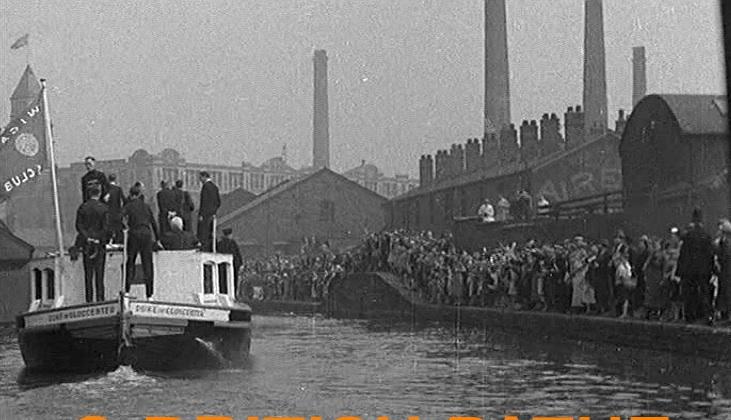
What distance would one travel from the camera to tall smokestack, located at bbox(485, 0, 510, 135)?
6825 centimetres

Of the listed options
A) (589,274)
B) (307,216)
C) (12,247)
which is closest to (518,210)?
(12,247)

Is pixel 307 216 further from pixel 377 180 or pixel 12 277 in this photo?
pixel 377 180

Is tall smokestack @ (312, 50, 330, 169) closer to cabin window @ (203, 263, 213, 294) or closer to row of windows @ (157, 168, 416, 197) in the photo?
row of windows @ (157, 168, 416, 197)

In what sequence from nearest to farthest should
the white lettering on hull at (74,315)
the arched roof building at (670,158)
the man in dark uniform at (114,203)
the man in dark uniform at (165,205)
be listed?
the white lettering on hull at (74,315) < the man in dark uniform at (114,203) < the man in dark uniform at (165,205) < the arched roof building at (670,158)

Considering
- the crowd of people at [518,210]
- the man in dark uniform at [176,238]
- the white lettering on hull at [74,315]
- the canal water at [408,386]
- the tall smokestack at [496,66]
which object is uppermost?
the tall smokestack at [496,66]

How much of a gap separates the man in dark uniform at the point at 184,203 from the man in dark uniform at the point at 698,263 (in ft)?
24.9

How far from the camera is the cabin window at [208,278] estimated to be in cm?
2041

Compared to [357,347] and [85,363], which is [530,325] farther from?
[85,363]

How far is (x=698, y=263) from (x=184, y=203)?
8047 mm

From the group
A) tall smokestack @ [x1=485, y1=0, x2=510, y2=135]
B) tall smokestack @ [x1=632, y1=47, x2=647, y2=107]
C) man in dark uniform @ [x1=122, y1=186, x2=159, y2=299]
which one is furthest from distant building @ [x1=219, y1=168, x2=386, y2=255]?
man in dark uniform @ [x1=122, y1=186, x2=159, y2=299]

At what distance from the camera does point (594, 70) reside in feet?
235

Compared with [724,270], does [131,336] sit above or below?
below

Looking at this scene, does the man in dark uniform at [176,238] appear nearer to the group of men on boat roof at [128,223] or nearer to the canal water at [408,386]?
the group of men on boat roof at [128,223]

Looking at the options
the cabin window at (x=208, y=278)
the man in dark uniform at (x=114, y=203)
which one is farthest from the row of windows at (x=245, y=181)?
the man in dark uniform at (x=114, y=203)
